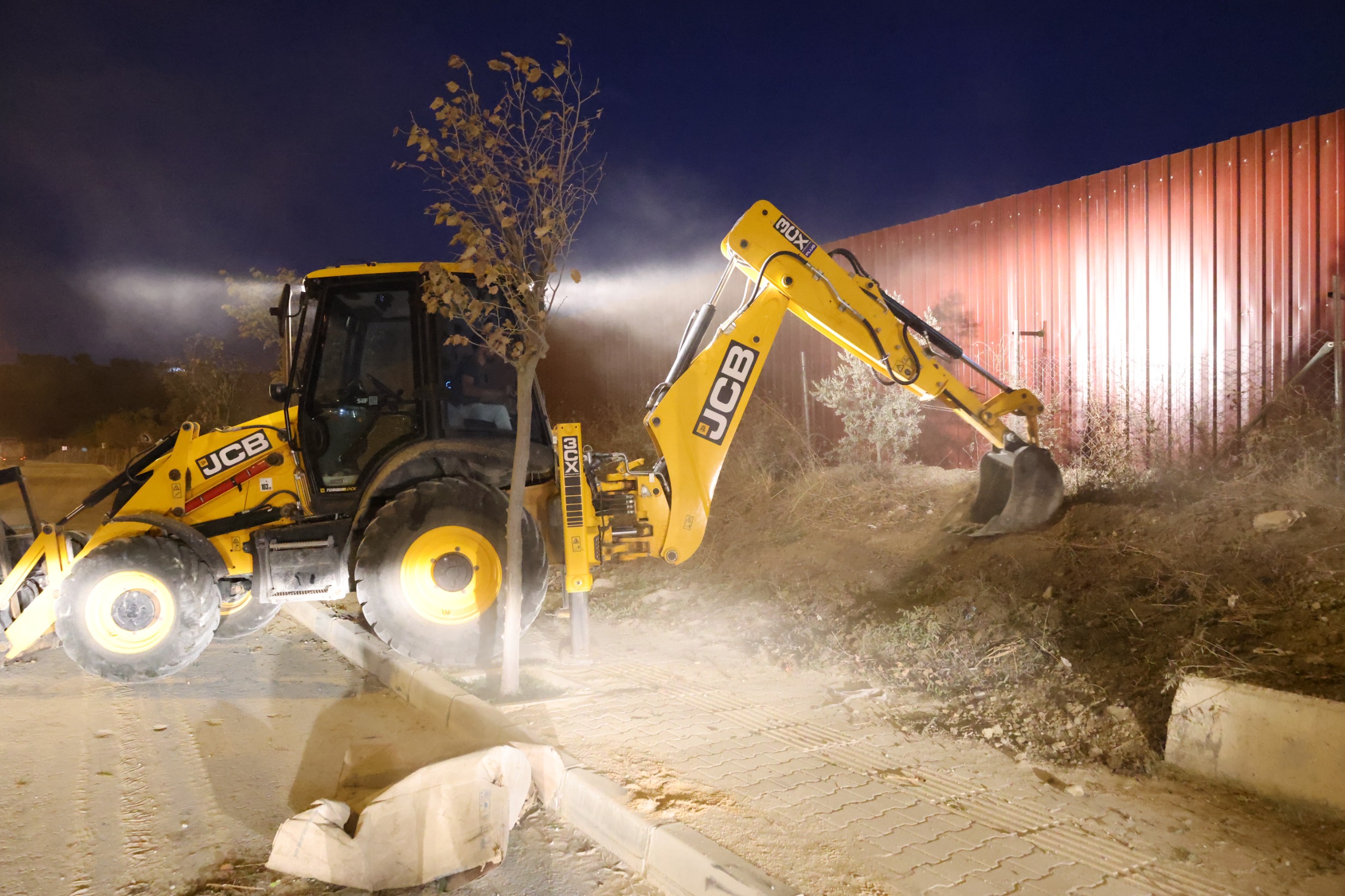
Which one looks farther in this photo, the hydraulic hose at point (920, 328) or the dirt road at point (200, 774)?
the hydraulic hose at point (920, 328)

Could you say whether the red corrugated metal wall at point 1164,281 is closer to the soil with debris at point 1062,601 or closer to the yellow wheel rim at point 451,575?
the soil with debris at point 1062,601

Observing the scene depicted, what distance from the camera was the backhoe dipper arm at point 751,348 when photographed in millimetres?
5953

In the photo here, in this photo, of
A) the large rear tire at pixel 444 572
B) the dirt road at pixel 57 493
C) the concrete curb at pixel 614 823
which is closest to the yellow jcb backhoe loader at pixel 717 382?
the large rear tire at pixel 444 572

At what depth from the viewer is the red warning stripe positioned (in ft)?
20.8

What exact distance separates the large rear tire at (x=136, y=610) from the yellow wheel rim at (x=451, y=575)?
1.51m

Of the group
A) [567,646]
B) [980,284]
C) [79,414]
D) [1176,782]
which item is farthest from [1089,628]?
[79,414]

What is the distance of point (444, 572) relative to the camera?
5.92 metres

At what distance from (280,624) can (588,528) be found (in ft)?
14.1

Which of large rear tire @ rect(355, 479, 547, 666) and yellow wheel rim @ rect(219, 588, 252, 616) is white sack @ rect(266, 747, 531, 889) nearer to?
large rear tire @ rect(355, 479, 547, 666)

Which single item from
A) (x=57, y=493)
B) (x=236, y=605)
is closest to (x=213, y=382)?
(x=57, y=493)

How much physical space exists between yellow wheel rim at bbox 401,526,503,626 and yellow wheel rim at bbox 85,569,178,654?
1.69m

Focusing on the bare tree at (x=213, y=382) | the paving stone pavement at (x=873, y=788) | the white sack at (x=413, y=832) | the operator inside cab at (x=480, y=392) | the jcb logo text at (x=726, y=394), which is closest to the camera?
the paving stone pavement at (x=873, y=788)

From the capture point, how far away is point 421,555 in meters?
5.91

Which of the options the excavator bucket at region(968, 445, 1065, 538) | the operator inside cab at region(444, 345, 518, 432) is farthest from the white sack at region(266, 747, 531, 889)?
the excavator bucket at region(968, 445, 1065, 538)
